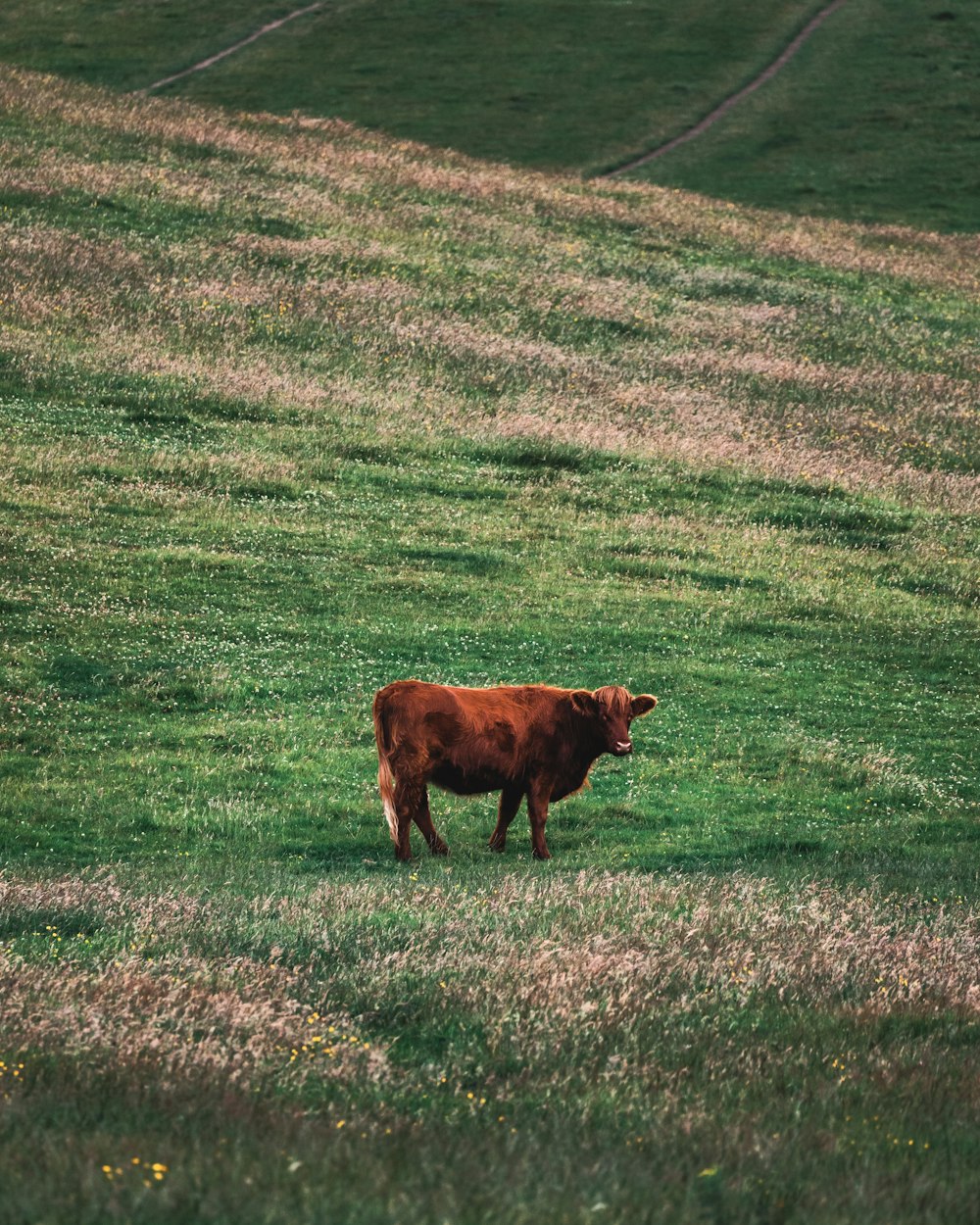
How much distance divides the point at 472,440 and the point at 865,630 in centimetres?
1045

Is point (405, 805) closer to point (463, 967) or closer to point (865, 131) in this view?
point (463, 967)

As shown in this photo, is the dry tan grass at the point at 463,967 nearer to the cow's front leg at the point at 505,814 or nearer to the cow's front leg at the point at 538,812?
the cow's front leg at the point at 538,812

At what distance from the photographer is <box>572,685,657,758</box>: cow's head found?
13508 millimetres

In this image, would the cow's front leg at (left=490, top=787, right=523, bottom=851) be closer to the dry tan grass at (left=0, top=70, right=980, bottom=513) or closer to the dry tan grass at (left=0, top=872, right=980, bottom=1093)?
the dry tan grass at (left=0, top=872, right=980, bottom=1093)

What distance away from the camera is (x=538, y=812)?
13.9 meters

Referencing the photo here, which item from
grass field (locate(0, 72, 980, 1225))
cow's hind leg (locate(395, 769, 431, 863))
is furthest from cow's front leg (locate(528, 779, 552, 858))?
cow's hind leg (locate(395, 769, 431, 863))

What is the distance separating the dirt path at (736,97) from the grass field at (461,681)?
73.7 ft

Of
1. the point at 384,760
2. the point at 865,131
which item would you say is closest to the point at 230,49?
the point at 865,131

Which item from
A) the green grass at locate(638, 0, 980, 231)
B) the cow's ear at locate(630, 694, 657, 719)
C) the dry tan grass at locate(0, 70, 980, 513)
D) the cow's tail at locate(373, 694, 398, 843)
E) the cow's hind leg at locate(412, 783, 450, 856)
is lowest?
the cow's hind leg at locate(412, 783, 450, 856)

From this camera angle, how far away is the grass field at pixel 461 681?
20.0 ft

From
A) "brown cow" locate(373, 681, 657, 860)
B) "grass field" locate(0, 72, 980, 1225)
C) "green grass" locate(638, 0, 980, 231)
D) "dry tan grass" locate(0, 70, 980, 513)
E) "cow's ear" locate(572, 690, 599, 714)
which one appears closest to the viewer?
"grass field" locate(0, 72, 980, 1225)

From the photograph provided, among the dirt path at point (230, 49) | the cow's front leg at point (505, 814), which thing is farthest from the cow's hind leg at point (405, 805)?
the dirt path at point (230, 49)

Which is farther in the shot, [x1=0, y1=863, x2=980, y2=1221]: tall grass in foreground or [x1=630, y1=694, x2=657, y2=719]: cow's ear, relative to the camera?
[x1=630, y1=694, x2=657, y2=719]: cow's ear

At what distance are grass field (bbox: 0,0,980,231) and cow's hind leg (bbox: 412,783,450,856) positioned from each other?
5862 cm
